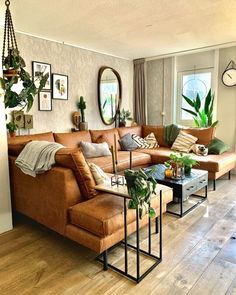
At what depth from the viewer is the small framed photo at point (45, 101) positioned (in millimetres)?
3879

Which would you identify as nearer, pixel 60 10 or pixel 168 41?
pixel 60 10

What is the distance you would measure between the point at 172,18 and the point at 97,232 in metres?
2.69

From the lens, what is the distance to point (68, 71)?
4.25m

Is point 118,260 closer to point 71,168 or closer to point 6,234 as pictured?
point 71,168

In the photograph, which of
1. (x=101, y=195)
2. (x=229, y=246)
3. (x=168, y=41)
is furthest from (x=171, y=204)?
(x=168, y=41)

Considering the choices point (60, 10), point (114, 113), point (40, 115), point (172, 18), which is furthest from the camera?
point (114, 113)

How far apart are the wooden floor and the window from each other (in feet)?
9.78

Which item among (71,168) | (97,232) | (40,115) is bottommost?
(97,232)

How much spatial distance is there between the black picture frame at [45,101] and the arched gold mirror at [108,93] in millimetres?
1123

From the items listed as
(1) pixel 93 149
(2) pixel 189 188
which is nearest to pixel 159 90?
(1) pixel 93 149

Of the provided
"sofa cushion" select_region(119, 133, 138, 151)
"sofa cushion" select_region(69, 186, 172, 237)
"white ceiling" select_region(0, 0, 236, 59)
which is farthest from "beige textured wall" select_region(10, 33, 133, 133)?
"sofa cushion" select_region(69, 186, 172, 237)

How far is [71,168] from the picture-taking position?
2.10 meters

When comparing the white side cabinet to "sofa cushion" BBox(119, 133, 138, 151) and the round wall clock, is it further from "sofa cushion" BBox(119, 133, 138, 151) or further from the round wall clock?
the round wall clock

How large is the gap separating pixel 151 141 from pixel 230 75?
1.89 metres
